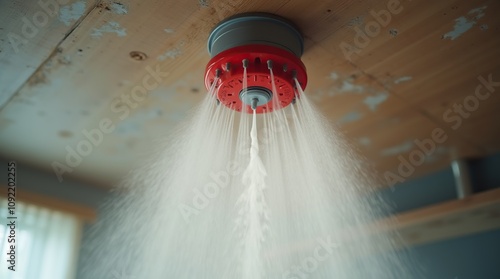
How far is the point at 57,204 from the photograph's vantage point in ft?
5.06

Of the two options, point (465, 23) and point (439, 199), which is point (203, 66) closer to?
point (465, 23)

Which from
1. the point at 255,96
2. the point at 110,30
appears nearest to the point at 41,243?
the point at 110,30

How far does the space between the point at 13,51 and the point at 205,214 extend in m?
0.85

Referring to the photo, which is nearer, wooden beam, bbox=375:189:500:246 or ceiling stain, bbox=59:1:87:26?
ceiling stain, bbox=59:1:87:26

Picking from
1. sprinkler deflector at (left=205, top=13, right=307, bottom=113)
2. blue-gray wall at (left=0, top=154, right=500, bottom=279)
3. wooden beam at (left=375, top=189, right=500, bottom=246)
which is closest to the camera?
sprinkler deflector at (left=205, top=13, right=307, bottom=113)

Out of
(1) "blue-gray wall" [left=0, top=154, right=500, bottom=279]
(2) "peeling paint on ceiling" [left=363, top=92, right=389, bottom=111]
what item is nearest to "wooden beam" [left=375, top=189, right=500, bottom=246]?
(1) "blue-gray wall" [left=0, top=154, right=500, bottom=279]

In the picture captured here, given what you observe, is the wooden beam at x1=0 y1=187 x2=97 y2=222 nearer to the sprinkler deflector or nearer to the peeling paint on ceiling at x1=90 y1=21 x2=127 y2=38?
the peeling paint on ceiling at x1=90 y1=21 x2=127 y2=38

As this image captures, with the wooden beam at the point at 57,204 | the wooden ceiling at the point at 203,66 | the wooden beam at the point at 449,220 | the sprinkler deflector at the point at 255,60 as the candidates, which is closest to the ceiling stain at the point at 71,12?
the wooden ceiling at the point at 203,66

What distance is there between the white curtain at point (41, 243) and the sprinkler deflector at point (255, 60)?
86cm

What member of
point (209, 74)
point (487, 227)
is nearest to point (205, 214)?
point (209, 74)

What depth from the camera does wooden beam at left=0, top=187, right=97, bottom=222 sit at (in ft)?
4.84

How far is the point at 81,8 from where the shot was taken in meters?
0.94

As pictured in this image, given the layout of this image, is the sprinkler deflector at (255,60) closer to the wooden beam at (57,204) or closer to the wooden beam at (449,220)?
the wooden beam at (449,220)

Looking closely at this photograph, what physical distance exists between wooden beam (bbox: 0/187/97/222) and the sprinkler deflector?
33.2 inches
